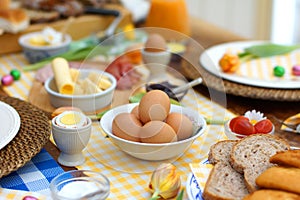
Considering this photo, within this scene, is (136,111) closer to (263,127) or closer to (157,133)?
(157,133)

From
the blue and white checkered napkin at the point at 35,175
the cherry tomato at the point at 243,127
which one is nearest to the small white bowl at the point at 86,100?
the blue and white checkered napkin at the point at 35,175

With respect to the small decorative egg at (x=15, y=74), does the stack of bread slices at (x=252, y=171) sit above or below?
above

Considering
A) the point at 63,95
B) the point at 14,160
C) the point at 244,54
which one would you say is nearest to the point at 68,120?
the point at 14,160

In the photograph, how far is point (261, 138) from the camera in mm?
1080

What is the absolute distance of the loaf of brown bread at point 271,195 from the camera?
2.78ft

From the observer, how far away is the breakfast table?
107 centimetres

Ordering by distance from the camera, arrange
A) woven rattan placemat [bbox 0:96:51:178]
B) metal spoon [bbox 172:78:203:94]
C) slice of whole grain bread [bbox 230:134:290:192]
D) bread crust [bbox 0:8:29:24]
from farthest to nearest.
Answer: bread crust [bbox 0:8:29:24] < metal spoon [bbox 172:78:203:94] < woven rattan placemat [bbox 0:96:51:178] < slice of whole grain bread [bbox 230:134:290:192]

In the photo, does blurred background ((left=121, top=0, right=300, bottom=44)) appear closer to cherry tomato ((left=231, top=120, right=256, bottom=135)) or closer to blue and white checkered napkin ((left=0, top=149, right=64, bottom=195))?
cherry tomato ((left=231, top=120, right=256, bottom=135))

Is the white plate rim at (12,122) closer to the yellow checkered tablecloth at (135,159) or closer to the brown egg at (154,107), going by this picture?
the yellow checkered tablecloth at (135,159)

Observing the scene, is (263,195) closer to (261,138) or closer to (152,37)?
(261,138)

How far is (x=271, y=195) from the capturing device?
2.81ft

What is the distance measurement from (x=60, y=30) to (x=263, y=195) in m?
A: 1.36

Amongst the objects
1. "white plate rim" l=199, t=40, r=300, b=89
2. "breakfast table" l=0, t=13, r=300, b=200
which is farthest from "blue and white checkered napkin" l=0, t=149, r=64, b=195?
"white plate rim" l=199, t=40, r=300, b=89

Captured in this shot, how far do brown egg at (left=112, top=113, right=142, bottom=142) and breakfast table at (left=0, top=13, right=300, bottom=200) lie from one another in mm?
79
